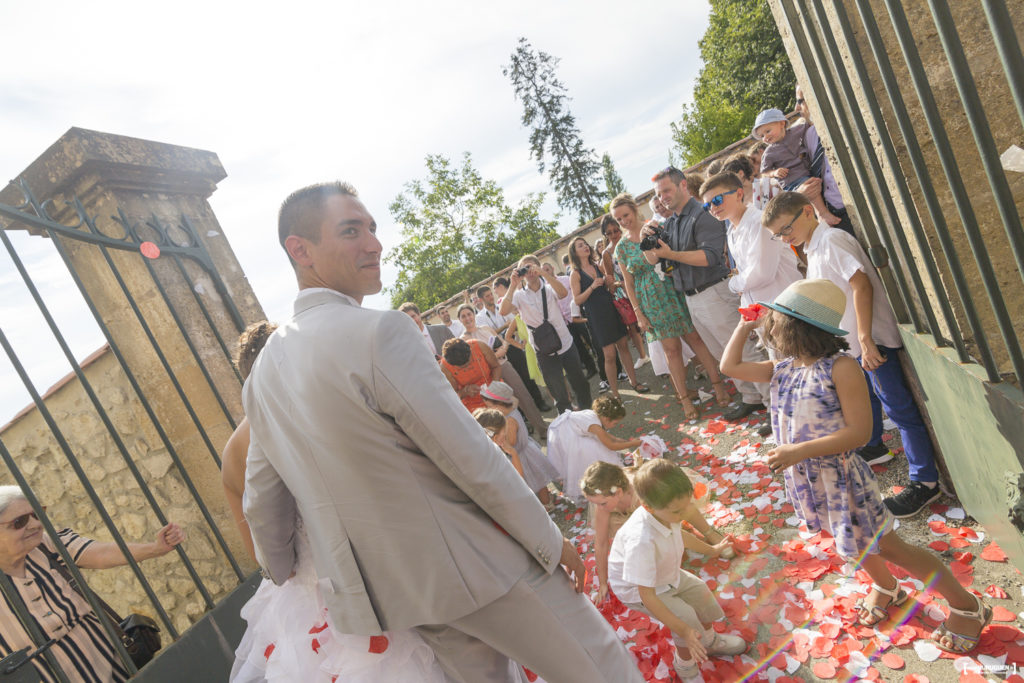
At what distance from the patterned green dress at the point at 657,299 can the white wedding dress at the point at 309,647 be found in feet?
11.7

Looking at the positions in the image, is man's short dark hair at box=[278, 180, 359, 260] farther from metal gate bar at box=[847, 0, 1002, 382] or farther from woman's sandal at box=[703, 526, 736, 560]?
woman's sandal at box=[703, 526, 736, 560]

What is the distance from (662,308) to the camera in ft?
15.6

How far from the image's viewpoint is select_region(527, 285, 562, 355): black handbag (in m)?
5.97

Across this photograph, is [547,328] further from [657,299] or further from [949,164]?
[949,164]

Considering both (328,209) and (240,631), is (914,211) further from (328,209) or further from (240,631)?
(240,631)

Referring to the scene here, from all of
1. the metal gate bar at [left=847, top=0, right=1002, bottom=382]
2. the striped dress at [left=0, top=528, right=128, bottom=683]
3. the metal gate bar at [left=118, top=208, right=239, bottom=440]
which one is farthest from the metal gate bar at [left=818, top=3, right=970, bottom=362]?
the striped dress at [left=0, top=528, right=128, bottom=683]

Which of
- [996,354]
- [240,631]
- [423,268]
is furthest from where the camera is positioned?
[423,268]

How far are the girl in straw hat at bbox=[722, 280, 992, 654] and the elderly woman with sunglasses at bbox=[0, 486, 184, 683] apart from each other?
3.04 m

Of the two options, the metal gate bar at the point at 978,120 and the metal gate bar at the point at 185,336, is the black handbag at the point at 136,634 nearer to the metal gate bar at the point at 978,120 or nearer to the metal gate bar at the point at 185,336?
the metal gate bar at the point at 185,336

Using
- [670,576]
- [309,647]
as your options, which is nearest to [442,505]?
[309,647]

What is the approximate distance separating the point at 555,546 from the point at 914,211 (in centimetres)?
174

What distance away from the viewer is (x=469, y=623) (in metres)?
1.76

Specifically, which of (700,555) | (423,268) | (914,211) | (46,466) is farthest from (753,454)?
(423,268)

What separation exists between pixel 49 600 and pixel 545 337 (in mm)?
4510
